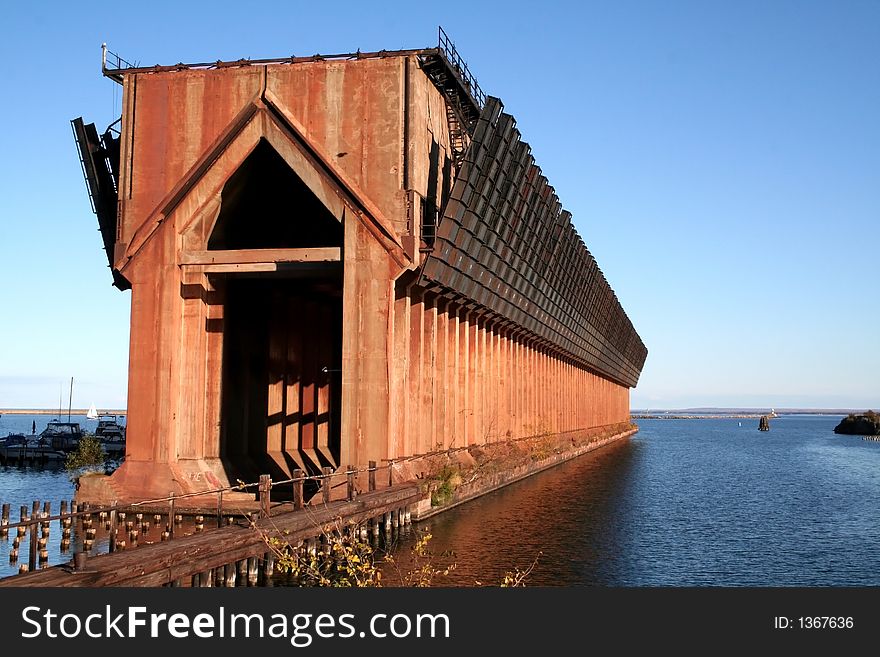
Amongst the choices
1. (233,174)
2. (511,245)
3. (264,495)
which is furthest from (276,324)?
(264,495)

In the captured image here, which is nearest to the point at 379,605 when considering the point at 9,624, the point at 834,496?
the point at 9,624

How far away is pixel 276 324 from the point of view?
139 ft

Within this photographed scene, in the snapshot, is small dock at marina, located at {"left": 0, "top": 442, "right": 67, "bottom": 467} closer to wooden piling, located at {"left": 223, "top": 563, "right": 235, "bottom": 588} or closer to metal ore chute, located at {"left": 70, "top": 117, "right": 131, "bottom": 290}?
metal ore chute, located at {"left": 70, "top": 117, "right": 131, "bottom": 290}

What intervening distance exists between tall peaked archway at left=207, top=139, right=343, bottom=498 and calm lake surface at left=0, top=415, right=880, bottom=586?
30.2ft

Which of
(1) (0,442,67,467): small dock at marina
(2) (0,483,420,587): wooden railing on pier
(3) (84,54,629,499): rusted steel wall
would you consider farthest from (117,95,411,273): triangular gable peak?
(1) (0,442,67,467): small dock at marina

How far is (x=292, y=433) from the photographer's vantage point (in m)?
45.4

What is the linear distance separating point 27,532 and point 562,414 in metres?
56.6

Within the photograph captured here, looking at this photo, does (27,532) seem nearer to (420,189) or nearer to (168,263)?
(168,263)

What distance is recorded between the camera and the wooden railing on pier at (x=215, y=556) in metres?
14.7

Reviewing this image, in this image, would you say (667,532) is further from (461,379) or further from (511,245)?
(511,245)

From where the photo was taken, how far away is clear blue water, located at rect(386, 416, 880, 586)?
24.4 metres

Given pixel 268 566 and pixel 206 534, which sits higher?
pixel 206 534

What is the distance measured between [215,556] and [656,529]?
19811mm

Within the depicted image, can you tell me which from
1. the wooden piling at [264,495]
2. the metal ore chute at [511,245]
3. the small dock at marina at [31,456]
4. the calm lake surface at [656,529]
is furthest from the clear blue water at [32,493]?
the metal ore chute at [511,245]
